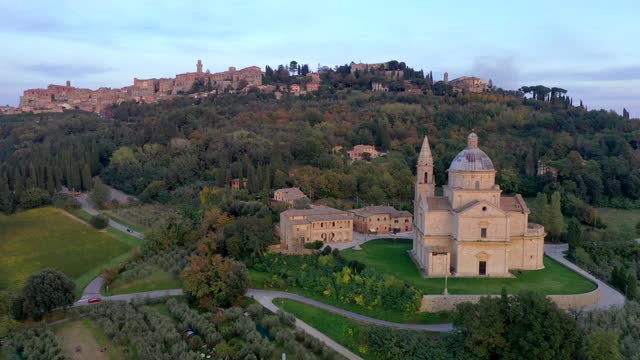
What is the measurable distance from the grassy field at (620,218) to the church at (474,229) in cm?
1905

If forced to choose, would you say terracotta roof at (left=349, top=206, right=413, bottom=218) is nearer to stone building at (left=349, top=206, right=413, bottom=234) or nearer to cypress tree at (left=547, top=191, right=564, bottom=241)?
stone building at (left=349, top=206, right=413, bottom=234)

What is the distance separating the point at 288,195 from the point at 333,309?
2094 cm

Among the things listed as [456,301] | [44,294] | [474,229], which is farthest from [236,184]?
[456,301]

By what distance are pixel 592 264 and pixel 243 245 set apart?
80.1 feet

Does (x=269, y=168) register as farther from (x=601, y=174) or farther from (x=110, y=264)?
(x=601, y=174)

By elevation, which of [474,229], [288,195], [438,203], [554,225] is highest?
[438,203]

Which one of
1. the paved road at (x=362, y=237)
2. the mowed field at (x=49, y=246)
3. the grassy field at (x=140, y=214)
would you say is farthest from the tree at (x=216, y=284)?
the grassy field at (x=140, y=214)

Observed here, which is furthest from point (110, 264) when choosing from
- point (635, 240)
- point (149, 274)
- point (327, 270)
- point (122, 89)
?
point (122, 89)

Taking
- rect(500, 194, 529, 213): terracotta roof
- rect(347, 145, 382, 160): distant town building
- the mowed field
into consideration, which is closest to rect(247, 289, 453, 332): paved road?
rect(500, 194, 529, 213): terracotta roof

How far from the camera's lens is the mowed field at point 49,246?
3916 cm

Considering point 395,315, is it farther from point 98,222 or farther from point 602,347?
point 98,222

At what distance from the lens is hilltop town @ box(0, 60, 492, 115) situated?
10019cm

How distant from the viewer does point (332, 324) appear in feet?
90.1

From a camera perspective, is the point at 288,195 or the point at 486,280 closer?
the point at 486,280
